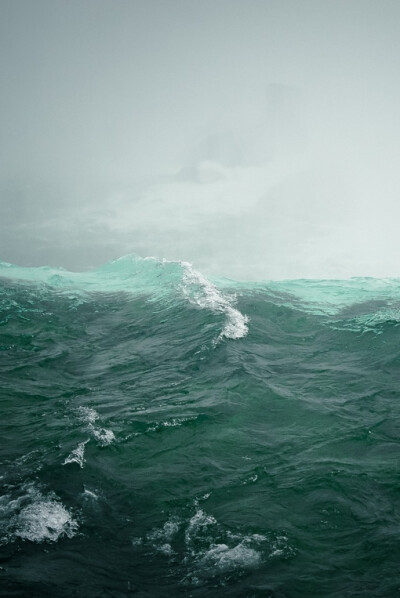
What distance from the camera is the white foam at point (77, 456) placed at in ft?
29.9

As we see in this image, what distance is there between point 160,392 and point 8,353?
32.5 feet

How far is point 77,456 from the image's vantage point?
9344mm

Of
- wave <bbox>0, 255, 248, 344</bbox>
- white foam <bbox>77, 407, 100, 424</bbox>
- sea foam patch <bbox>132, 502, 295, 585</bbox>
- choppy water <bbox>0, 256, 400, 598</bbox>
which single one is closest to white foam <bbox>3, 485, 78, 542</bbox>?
choppy water <bbox>0, 256, 400, 598</bbox>

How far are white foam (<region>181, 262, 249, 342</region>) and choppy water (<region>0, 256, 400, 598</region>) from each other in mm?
327

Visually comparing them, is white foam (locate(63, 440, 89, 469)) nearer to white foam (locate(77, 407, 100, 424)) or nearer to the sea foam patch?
white foam (locate(77, 407, 100, 424))

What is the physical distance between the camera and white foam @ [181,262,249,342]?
21384 millimetres

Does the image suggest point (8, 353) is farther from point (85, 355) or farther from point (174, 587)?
point (174, 587)

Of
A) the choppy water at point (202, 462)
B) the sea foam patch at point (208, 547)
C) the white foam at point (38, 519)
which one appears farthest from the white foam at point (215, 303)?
the white foam at point (38, 519)

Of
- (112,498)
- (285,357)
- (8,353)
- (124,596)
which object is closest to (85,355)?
(8,353)

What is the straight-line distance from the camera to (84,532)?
6.94 meters

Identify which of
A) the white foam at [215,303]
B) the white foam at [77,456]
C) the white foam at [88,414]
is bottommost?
the white foam at [77,456]

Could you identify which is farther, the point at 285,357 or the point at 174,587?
the point at 285,357

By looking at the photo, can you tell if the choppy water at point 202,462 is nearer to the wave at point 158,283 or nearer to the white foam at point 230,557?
the white foam at point 230,557

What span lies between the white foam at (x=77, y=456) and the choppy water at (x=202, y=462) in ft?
0.13
